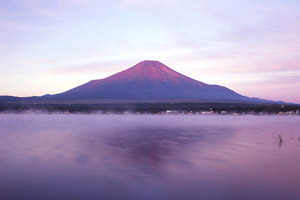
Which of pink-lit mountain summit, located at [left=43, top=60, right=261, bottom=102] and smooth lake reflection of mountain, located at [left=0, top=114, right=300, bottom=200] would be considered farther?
pink-lit mountain summit, located at [left=43, top=60, right=261, bottom=102]

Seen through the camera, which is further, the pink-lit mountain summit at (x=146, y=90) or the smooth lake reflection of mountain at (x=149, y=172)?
the pink-lit mountain summit at (x=146, y=90)

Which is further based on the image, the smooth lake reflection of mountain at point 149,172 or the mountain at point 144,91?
the mountain at point 144,91

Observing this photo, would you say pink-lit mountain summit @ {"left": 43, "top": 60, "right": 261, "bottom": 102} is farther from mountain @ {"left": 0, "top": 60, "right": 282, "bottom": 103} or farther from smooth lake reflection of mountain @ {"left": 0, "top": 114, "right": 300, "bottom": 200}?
smooth lake reflection of mountain @ {"left": 0, "top": 114, "right": 300, "bottom": 200}

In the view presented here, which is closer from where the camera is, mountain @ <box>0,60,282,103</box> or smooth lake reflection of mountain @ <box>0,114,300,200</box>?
smooth lake reflection of mountain @ <box>0,114,300,200</box>

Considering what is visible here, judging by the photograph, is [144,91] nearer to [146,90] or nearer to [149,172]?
[146,90]

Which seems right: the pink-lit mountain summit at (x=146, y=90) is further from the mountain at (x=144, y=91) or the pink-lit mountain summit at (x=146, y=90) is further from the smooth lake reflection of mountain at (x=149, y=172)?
the smooth lake reflection of mountain at (x=149, y=172)

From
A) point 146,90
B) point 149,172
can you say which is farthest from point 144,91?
point 149,172

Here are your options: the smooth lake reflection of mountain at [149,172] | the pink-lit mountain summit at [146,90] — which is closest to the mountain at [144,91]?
the pink-lit mountain summit at [146,90]

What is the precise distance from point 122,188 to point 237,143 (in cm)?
1111

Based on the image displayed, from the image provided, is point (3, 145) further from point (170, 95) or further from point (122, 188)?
point (170, 95)

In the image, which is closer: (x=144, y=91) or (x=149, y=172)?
(x=149, y=172)

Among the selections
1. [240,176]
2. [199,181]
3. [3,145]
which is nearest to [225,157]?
[240,176]

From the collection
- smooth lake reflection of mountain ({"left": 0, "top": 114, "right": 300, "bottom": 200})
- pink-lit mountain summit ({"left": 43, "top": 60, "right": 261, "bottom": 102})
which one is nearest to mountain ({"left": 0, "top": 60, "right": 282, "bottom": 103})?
pink-lit mountain summit ({"left": 43, "top": 60, "right": 261, "bottom": 102})

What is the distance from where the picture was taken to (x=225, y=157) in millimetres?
13586
